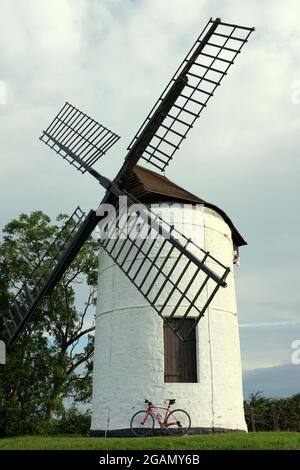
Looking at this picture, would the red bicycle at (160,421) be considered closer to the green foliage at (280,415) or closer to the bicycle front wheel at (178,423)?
the bicycle front wheel at (178,423)

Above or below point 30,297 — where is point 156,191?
above

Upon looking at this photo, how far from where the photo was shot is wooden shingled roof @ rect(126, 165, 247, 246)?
15539 mm

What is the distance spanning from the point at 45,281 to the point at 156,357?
5117 mm

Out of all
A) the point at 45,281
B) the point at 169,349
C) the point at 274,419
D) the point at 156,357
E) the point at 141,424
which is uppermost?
the point at 45,281

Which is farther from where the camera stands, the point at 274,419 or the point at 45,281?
the point at 274,419

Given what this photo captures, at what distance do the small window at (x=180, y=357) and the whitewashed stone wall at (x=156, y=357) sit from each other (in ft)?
0.59

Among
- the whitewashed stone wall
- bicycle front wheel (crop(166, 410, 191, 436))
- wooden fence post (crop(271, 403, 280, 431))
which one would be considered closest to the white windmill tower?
the whitewashed stone wall

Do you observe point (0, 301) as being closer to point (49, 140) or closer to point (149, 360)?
point (49, 140)

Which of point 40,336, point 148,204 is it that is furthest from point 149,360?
point 40,336

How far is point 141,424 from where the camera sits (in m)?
13.4

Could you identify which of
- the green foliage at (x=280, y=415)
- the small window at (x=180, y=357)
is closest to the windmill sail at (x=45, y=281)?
the small window at (x=180, y=357)

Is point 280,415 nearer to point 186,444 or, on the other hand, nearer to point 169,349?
point 169,349

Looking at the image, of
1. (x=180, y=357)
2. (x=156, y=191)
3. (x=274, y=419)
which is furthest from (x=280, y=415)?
(x=156, y=191)

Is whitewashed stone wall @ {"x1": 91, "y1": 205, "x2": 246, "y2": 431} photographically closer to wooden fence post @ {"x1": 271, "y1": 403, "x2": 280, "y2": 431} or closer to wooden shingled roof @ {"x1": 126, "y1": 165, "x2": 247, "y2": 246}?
wooden shingled roof @ {"x1": 126, "y1": 165, "x2": 247, "y2": 246}
